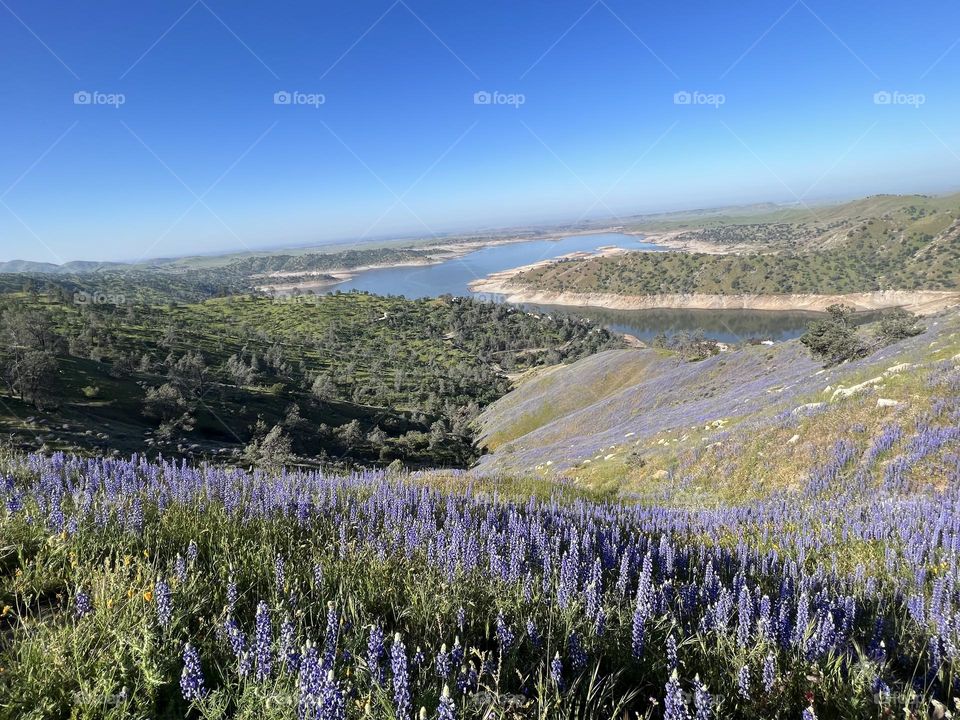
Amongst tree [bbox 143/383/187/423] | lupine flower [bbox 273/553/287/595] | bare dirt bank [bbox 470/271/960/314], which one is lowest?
tree [bbox 143/383/187/423]

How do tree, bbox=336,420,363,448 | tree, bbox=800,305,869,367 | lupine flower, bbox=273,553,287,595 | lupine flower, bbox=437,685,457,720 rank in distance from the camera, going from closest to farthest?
lupine flower, bbox=437,685,457,720 → lupine flower, bbox=273,553,287,595 → tree, bbox=800,305,869,367 → tree, bbox=336,420,363,448

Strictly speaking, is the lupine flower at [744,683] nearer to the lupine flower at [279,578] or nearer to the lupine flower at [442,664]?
the lupine flower at [442,664]

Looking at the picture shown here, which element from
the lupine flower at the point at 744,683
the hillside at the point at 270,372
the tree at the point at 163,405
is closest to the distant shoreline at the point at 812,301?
the hillside at the point at 270,372

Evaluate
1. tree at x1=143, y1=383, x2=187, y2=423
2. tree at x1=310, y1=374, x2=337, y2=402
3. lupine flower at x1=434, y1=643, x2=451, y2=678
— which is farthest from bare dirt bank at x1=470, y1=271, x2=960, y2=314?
lupine flower at x1=434, y1=643, x2=451, y2=678

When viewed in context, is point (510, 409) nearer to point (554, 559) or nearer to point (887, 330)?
point (887, 330)

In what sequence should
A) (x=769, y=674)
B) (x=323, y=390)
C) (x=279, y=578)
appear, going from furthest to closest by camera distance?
(x=323, y=390)
(x=279, y=578)
(x=769, y=674)

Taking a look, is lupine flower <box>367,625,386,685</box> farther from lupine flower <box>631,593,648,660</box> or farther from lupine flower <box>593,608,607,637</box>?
lupine flower <box>631,593,648,660</box>

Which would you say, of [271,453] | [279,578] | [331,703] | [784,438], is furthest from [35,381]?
[331,703]

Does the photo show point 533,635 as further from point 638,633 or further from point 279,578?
point 279,578
